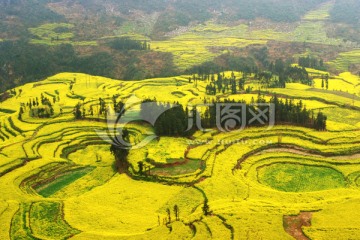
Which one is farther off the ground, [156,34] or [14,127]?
[156,34]

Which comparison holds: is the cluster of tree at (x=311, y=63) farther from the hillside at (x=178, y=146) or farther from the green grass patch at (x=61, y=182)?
the green grass patch at (x=61, y=182)

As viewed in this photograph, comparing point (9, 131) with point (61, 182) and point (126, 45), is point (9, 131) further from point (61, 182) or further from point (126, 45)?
point (126, 45)

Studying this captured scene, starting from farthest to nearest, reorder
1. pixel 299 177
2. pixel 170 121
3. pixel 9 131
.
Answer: pixel 9 131 → pixel 170 121 → pixel 299 177

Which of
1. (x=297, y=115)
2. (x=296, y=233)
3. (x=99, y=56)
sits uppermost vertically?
(x=99, y=56)

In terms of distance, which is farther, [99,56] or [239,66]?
[99,56]

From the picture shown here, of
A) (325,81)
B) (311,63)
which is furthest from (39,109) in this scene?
(311,63)

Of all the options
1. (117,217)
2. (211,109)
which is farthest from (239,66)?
(117,217)

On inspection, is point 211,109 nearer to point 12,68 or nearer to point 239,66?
point 239,66
